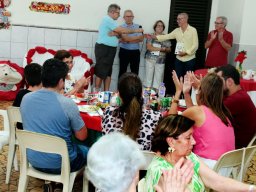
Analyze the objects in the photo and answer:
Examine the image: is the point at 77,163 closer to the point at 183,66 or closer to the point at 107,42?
the point at 107,42

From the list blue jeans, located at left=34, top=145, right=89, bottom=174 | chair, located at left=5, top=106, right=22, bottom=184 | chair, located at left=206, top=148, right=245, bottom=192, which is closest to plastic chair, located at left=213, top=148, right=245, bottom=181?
chair, located at left=206, top=148, right=245, bottom=192

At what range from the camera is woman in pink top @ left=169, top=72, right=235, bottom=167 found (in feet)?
9.38

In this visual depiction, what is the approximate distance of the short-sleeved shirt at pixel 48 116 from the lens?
9.49 feet

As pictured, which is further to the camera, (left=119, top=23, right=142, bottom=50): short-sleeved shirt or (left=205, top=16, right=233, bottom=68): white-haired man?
(left=119, top=23, right=142, bottom=50): short-sleeved shirt

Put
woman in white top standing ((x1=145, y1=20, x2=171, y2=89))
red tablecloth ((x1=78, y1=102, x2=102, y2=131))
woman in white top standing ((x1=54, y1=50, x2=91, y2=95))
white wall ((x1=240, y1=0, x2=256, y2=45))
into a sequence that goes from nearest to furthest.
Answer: red tablecloth ((x1=78, y1=102, x2=102, y2=131))
woman in white top standing ((x1=54, y1=50, x2=91, y2=95))
white wall ((x1=240, y1=0, x2=256, y2=45))
woman in white top standing ((x1=145, y1=20, x2=171, y2=89))

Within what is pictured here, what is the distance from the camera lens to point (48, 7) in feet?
23.8

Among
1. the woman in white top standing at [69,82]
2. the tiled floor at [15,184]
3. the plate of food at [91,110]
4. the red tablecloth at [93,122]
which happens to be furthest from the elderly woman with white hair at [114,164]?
the woman in white top standing at [69,82]

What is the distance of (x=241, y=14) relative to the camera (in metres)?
7.08

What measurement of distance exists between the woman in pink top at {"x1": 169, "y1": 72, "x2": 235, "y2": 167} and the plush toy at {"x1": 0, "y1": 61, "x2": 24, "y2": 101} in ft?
14.4

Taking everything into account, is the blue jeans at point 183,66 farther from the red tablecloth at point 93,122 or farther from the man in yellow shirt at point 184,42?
the red tablecloth at point 93,122

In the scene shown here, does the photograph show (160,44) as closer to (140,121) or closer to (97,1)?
(97,1)

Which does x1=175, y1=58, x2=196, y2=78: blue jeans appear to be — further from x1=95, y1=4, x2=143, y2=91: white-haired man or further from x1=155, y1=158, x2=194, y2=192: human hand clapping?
x1=155, y1=158, x2=194, y2=192: human hand clapping

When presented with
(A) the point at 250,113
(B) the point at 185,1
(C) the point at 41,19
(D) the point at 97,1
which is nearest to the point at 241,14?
(B) the point at 185,1

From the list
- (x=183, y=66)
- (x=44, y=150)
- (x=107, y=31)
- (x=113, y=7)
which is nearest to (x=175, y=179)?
(x=44, y=150)
